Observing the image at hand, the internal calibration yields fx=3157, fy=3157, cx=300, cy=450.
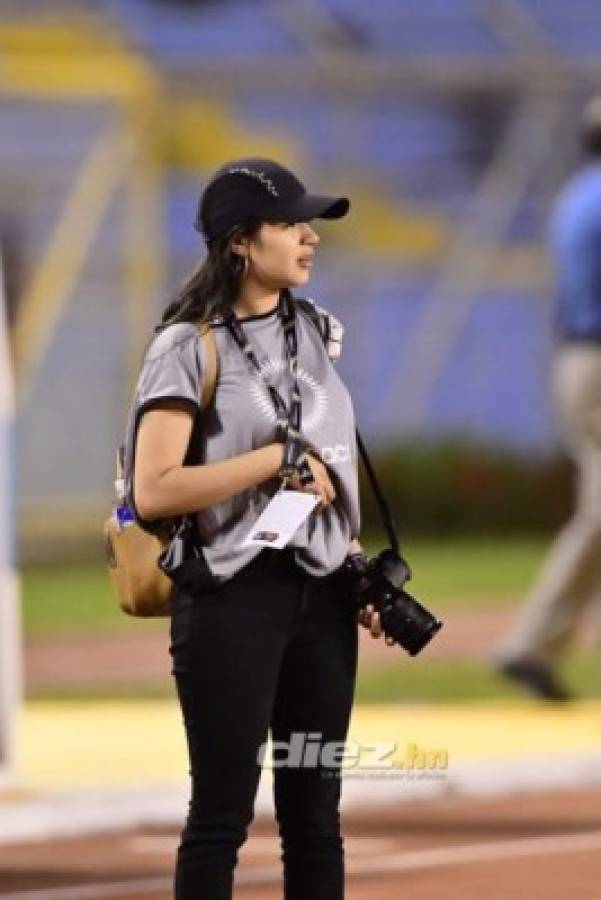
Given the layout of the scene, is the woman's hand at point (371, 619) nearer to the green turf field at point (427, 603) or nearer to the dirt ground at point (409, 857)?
the dirt ground at point (409, 857)

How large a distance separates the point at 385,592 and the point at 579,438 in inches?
264

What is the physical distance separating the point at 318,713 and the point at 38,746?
18.0 ft

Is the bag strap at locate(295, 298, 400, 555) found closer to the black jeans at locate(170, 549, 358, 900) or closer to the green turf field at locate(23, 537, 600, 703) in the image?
the black jeans at locate(170, 549, 358, 900)

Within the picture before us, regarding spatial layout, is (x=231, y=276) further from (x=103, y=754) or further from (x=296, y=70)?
(x=296, y=70)

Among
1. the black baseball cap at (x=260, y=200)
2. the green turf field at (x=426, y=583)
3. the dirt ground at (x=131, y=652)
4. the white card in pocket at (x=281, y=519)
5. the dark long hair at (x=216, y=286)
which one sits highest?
the green turf field at (x=426, y=583)

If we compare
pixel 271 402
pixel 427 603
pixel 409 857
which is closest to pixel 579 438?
pixel 409 857

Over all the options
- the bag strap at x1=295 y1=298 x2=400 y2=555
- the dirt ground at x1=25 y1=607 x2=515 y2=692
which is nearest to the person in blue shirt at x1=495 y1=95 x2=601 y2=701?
the dirt ground at x1=25 y1=607 x2=515 y2=692

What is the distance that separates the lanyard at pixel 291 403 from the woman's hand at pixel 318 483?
1cm

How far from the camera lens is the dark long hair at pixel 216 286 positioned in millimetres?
6434

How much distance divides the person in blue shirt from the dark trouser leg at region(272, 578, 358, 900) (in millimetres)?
6279

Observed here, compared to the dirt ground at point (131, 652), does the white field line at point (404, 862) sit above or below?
below

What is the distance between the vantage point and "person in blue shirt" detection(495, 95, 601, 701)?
500 inches

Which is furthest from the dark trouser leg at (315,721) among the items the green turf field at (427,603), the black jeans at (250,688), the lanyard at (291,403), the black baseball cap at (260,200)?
the green turf field at (427,603)

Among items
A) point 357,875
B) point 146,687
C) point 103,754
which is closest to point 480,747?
point 103,754
